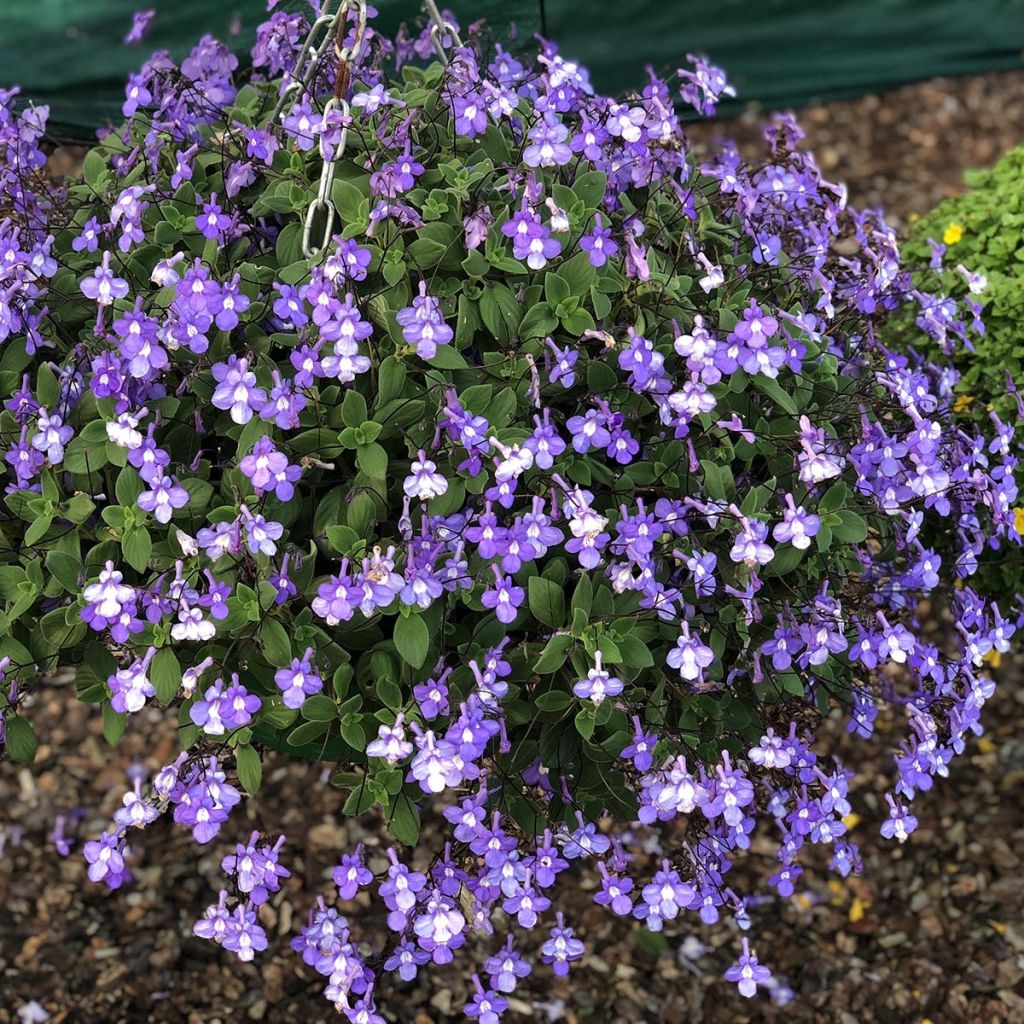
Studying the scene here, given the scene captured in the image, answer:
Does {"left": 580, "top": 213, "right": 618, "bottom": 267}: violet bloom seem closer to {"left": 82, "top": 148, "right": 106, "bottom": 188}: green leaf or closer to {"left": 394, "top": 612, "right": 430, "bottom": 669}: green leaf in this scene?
{"left": 394, "top": 612, "right": 430, "bottom": 669}: green leaf

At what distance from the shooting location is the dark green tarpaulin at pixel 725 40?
4.45m

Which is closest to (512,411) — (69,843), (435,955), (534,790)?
(534,790)

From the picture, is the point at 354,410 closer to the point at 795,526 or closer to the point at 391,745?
the point at 391,745

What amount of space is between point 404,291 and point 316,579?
17.7 inches

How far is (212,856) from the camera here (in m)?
Answer: 3.08

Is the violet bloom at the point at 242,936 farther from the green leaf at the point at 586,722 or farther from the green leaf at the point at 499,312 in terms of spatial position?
the green leaf at the point at 499,312

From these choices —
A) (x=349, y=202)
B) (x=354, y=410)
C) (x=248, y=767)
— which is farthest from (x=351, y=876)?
(x=349, y=202)

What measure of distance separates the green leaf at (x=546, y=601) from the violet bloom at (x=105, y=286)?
2.38ft

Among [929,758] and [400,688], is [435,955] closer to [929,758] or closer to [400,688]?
[400,688]

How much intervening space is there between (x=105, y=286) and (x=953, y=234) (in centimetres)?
187

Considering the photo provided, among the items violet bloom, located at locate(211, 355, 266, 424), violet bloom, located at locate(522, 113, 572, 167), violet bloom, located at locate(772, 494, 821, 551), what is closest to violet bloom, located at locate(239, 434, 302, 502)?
violet bloom, located at locate(211, 355, 266, 424)

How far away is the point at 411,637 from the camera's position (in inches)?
66.9

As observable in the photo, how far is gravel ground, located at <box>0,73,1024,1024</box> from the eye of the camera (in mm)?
2758

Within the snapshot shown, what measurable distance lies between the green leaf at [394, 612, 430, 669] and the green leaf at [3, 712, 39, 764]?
0.60 m
